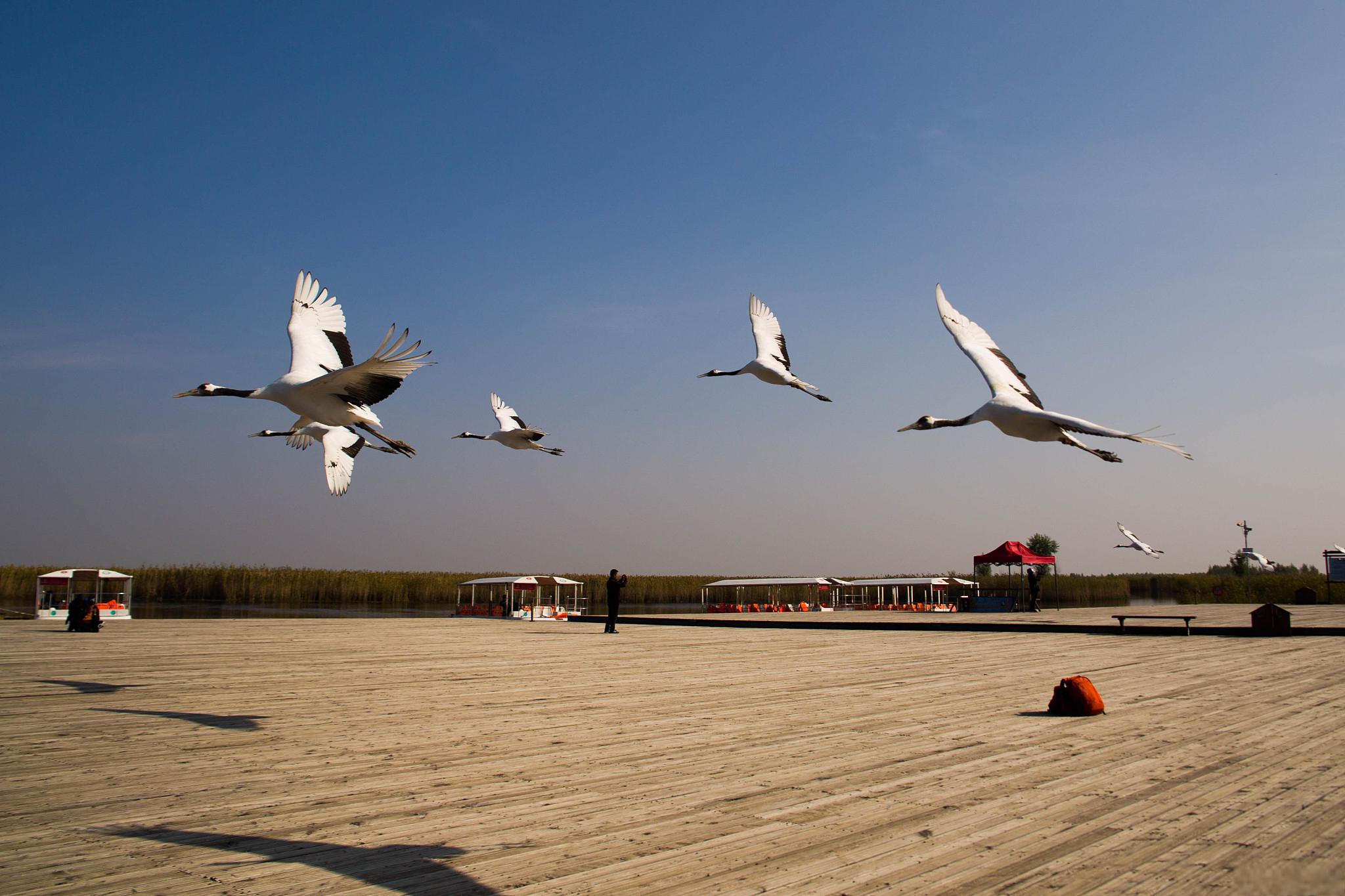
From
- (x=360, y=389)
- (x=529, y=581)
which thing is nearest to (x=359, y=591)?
(x=529, y=581)

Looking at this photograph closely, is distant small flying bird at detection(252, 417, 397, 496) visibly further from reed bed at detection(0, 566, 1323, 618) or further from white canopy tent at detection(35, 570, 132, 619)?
reed bed at detection(0, 566, 1323, 618)

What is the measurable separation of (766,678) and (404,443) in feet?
19.4

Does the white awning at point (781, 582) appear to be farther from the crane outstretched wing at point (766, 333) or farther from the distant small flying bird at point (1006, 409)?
the distant small flying bird at point (1006, 409)

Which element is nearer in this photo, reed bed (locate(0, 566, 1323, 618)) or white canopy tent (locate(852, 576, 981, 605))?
white canopy tent (locate(852, 576, 981, 605))

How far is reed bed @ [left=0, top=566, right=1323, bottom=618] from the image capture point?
5144 cm

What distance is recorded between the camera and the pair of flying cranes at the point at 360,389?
9.64 metres

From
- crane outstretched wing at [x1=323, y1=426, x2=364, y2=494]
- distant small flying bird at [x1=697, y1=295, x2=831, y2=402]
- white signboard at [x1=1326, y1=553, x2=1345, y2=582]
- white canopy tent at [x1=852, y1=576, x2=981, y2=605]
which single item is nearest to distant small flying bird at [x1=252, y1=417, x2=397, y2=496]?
crane outstretched wing at [x1=323, y1=426, x2=364, y2=494]

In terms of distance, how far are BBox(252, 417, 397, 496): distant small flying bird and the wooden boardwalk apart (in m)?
2.81

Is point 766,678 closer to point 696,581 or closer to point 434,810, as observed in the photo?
point 434,810

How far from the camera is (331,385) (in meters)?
10.7

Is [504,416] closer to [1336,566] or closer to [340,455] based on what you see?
[340,455]

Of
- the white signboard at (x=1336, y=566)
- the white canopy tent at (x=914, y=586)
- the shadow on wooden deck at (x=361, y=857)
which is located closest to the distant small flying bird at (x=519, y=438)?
the shadow on wooden deck at (x=361, y=857)

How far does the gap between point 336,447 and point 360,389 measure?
4.23 meters

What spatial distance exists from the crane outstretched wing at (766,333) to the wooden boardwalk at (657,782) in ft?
22.6
